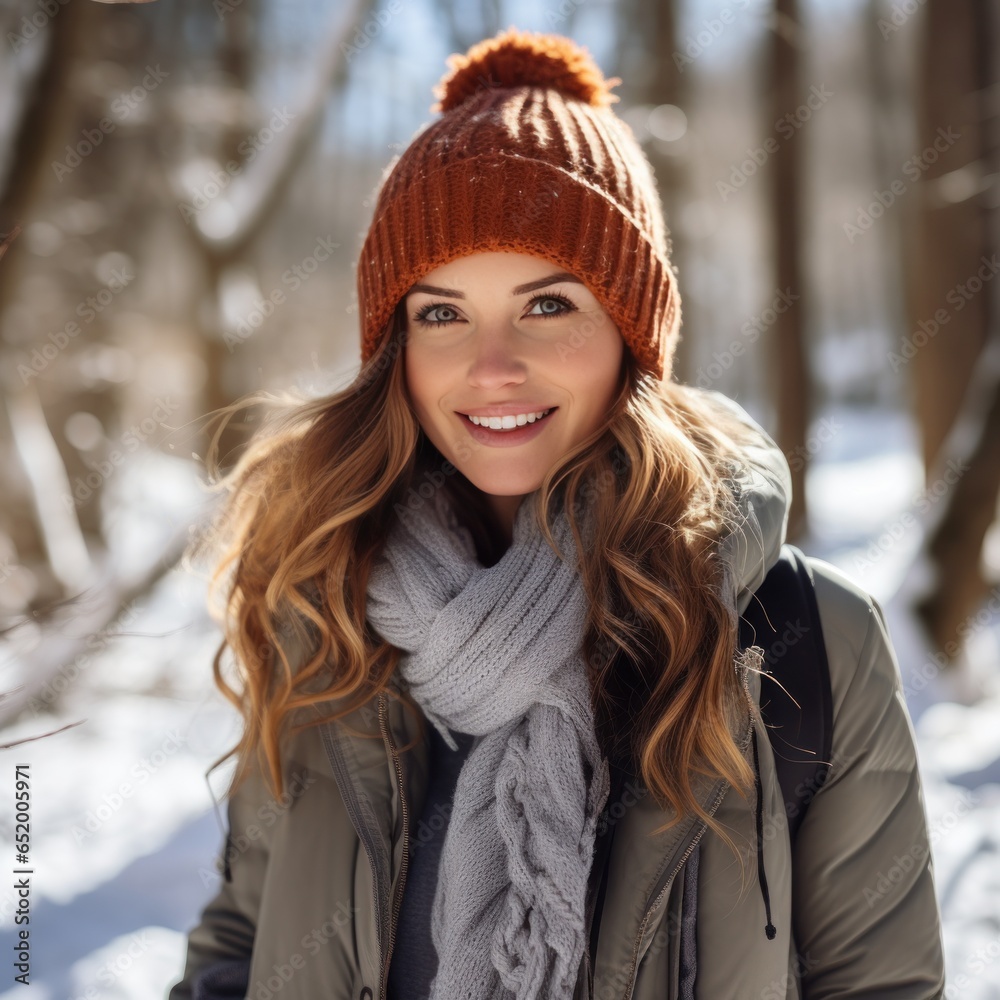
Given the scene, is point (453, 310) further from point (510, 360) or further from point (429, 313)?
point (510, 360)

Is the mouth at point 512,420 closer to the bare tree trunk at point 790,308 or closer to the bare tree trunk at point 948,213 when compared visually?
the bare tree trunk at point 948,213

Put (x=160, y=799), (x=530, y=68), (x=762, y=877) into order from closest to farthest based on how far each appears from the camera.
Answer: (x=762, y=877) → (x=530, y=68) → (x=160, y=799)

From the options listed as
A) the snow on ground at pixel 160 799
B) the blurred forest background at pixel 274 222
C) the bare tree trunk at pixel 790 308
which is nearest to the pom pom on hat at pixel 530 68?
the blurred forest background at pixel 274 222

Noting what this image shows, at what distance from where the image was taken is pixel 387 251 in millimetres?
1807

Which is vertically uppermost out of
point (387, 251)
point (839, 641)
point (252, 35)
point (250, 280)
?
point (252, 35)

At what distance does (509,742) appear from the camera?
1.70m

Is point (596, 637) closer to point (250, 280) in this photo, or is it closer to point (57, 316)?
point (250, 280)

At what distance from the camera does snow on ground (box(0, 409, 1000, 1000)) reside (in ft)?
9.96

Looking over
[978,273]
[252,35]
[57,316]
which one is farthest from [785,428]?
[57,316]

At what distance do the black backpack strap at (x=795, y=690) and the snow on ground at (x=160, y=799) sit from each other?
122cm

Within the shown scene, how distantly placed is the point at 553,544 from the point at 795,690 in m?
0.54

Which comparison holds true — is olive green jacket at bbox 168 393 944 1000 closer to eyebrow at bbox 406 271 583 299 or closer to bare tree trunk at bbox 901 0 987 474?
eyebrow at bbox 406 271 583 299

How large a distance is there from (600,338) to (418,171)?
1.70 ft

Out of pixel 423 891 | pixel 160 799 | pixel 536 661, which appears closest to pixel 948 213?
pixel 536 661
